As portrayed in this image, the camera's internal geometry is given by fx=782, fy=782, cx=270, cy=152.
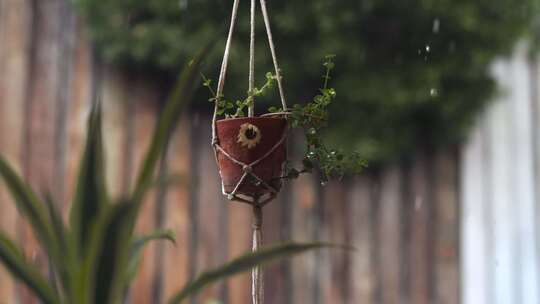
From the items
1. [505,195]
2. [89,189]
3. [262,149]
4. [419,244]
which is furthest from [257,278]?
[505,195]

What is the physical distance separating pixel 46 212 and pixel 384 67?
225 centimetres

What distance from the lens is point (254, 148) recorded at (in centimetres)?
111

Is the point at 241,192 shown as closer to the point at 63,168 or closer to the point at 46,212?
the point at 46,212

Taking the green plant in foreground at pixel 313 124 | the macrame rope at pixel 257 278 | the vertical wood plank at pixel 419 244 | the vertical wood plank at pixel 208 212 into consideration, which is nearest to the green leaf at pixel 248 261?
the macrame rope at pixel 257 278

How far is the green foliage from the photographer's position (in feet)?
8.86

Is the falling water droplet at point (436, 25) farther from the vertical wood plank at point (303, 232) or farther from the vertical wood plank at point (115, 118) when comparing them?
the vertical wood plank at point (115, 118)

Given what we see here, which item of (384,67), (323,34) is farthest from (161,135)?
(384,67)

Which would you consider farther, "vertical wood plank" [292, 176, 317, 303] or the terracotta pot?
"vertical wood plank" [292, 176, 317, 303]

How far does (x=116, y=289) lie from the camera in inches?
30.3

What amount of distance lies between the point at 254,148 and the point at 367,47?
1889 millimetres

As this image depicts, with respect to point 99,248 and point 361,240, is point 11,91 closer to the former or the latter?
point 361,240

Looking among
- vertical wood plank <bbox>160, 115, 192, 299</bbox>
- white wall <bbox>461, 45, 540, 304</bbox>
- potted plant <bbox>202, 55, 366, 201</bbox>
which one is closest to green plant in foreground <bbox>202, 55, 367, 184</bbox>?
potted plant <bbox>202, 55, 366, 201</bbox>

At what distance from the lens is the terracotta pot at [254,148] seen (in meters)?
1.11

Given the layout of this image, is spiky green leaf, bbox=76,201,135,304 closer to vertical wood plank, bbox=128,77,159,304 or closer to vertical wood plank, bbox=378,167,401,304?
vertical wood plank, bbox=128,77,159,304
